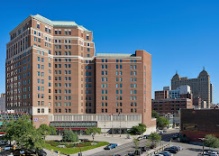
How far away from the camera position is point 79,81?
12519 centimetres

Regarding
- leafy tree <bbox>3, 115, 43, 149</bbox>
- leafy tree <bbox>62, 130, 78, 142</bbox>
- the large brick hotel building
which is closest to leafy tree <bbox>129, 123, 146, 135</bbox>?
the large brick hotel building

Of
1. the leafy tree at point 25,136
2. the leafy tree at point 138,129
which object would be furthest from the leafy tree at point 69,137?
the leafy tree at point 138,129

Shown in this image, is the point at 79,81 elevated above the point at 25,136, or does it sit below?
above

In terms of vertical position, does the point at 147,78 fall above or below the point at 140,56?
below

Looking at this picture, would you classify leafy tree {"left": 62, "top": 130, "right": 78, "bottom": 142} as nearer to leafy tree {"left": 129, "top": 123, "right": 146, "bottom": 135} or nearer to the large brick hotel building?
the large brick hotel building

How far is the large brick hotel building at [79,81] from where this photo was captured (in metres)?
121

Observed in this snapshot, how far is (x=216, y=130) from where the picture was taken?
94938mm

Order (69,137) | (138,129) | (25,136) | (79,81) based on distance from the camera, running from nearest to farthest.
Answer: (25,136)
(69,137)
(138,129)
(79,81)

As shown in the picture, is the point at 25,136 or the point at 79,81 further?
the point at 79,81

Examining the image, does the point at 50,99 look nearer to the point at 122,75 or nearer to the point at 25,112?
the point at 25,112

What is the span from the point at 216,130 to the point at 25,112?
3116 inches

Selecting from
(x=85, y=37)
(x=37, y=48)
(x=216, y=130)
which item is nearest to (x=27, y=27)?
(x=37, y=48)

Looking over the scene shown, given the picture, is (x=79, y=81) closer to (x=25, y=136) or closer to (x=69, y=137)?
(x=69, y=137)

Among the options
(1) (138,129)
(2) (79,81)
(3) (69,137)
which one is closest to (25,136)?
(3) (69,137)
